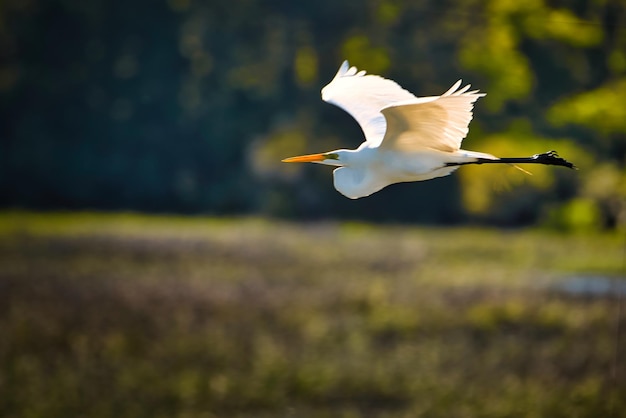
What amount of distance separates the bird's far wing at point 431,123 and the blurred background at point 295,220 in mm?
2409

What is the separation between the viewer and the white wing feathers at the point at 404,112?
1.06 meters

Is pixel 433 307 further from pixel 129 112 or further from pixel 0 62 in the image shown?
pixel 0 62

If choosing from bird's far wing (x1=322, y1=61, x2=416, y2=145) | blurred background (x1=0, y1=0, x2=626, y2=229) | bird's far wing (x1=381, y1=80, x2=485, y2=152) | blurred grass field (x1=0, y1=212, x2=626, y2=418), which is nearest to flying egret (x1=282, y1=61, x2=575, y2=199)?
bird's far wing (x1=381, y1=80, x2=485, y2=152)

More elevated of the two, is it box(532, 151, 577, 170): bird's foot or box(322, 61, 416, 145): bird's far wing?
box(322, 61, 416, 145): bird's far wing

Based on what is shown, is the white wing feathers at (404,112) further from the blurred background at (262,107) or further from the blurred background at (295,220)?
the blurred background at (262,107)

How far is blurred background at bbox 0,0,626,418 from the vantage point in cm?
378

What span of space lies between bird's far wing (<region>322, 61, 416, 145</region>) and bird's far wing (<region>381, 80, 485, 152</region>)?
19 centimetres

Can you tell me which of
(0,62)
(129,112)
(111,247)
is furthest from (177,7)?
(111,247)

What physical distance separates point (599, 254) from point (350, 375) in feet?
5.15

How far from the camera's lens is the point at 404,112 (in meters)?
1.10

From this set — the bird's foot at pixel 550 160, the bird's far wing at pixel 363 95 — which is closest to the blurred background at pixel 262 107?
the bird's far wing at pixel 363 95

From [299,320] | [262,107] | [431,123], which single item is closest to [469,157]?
[431,123]

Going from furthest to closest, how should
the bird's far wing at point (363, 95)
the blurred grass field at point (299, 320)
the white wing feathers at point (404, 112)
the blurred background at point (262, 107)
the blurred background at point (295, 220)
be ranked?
1. the blurred background at point (262, 107)
2. the blurred background at point (295, 220)
3. the blurred grass field at point (299, 320)
4. the bird's far wing at point (363, 95)
5. the white wing feathers at point (404, 112)

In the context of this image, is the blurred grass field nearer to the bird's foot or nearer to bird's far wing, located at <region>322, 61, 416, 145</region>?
bird's far wing, located at <region>322, 61, 416, 145</region>
